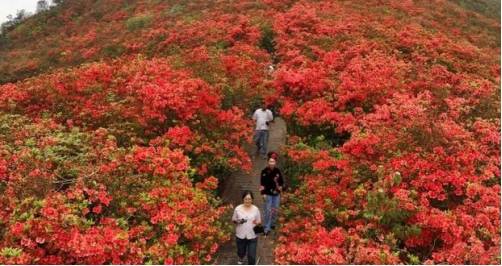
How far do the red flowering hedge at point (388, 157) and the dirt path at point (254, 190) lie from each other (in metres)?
0.67

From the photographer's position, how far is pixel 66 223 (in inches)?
327

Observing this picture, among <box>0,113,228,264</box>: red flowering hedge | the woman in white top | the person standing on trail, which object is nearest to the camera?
<box>0,113,228,264</box>: red flowering hedge

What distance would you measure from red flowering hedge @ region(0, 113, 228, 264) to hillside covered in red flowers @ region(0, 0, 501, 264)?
3 cm

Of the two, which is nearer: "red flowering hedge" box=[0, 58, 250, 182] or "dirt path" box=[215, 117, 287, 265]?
"dirt path" box=[215, 117, 287, 265]

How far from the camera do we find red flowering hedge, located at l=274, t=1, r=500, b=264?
8.99m

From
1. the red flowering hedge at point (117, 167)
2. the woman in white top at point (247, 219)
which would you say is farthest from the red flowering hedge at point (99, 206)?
the woman in white top at point (247, 219)

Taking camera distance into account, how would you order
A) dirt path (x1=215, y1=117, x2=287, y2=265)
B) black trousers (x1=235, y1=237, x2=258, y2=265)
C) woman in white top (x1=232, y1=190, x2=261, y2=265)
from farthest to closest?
dirt path (x1=215, y1=117, x2=287, y2=265), black trousers (x1=235, y1=237, x2=258, y2=265), woman in white top (x1=232, y1=190, x2=261, y2=265)

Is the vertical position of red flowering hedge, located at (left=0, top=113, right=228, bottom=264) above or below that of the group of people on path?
above

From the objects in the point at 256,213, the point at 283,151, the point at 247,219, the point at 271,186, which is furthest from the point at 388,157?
the point at 247,219

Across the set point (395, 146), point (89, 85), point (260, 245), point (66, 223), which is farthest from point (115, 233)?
point (89, 85)

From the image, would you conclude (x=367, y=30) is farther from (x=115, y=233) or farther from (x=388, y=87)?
(x=115, y=233)

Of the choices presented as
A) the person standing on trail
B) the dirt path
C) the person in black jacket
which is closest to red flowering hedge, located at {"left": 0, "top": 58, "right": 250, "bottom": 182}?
the person standing on trail

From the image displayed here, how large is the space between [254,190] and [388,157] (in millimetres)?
3916

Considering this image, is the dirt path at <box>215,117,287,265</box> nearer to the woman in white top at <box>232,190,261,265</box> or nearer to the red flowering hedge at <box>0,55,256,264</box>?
the red flowering hedge at <box>0,55,256,264</box>
